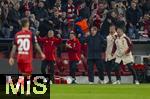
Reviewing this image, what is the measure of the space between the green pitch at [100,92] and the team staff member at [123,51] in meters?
2.71

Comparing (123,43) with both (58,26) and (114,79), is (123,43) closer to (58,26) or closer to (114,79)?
(114,79)

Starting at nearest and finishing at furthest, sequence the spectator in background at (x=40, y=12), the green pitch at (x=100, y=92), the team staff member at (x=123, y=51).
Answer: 1. the green pitch at (x=100, y=92)
2. the team staff member at (x=123, y=51)
3. the spectator in background at (x=40, y=12)

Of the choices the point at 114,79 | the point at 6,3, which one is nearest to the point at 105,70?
the point at 114,79

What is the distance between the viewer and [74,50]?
2461 centimetres

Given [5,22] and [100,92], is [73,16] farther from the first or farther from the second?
[100,92]

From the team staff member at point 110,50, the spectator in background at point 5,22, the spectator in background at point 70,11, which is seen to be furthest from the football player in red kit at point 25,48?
the spectator in background at point 70,11

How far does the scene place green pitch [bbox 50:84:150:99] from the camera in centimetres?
1722

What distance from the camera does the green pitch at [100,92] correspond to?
56.5 feet

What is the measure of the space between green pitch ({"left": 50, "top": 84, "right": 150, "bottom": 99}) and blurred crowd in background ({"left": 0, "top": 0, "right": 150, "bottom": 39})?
19.4ft

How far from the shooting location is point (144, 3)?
2825 centimetres

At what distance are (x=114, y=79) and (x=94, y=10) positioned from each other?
426cm

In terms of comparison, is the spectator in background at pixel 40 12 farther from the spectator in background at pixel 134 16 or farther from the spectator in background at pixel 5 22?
the spectator in background at pixel 134 16

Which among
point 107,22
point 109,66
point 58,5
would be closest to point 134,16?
point 107,22

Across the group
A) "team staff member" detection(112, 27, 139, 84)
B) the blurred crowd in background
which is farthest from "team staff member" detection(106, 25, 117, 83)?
the blurred crowd in background
